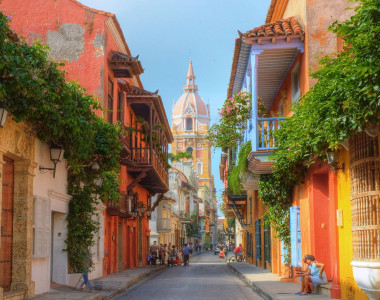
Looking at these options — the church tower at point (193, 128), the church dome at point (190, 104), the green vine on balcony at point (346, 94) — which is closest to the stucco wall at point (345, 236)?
the green vine on balcony at point (346, 94)

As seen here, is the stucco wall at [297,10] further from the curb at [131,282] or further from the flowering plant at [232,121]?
the curb at [131,282]

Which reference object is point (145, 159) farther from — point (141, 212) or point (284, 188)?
point (284, 188)

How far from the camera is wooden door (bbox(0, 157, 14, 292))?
11.6 metres

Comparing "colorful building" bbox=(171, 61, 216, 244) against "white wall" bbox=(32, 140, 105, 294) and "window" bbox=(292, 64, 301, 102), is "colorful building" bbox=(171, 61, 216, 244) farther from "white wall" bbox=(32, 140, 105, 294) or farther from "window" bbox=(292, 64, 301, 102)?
"white wall" bbox=(32, 140, 105, 294)

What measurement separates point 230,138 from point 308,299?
7902 mm

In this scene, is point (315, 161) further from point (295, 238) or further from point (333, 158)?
point (295, 238)

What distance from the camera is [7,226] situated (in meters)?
11.9

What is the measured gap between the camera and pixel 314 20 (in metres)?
15.2

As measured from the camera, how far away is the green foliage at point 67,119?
9672 mm

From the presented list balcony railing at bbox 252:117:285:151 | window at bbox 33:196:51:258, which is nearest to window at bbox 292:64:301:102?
balcony railing at bbox 252:117:285:151

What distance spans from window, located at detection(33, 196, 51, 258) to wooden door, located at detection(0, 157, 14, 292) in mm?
718

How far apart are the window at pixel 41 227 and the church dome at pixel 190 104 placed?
11034cm

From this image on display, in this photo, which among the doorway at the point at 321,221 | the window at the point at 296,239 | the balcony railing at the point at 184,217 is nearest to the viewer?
the doorway at the point at 321,221

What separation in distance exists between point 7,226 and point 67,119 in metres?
2.44
